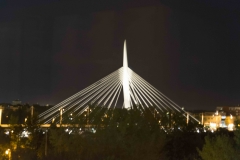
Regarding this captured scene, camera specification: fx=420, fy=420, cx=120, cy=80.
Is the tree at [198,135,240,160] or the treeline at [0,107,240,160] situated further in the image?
the treeline at [0,107,240,160]

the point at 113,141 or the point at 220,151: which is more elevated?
the point at 113,141

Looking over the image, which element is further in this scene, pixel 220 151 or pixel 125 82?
pixel 125 82

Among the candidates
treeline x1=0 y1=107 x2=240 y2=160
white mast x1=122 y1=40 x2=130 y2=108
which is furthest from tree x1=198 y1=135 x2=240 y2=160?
white mast x1=122 y1=40 x2=130 y2=108

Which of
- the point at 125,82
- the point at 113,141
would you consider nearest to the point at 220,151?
the point at 113,141

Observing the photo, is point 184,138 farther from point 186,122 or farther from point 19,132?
point 19,132

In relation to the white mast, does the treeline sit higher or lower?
lower

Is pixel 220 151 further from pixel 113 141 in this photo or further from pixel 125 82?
pixel 125 82

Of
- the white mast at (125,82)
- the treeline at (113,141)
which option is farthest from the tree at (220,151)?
the white mast at (125,82)

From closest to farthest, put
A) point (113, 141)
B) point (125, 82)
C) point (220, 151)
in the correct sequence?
1. point (220, 151)
2. point (113, 141)
3. point (125, 82)

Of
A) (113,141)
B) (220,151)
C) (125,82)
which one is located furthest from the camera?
(125,82)

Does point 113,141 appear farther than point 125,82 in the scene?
No

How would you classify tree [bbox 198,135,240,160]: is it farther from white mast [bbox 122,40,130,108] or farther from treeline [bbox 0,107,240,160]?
white mast [bbox 122,40,130,108]

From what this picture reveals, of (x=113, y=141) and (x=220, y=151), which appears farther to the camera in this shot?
→ (x=113, y=141)

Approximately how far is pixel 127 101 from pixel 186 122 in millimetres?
7371
